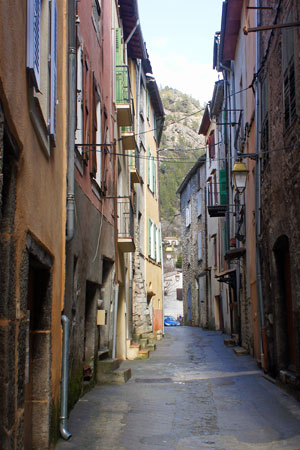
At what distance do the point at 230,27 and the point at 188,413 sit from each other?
13.0m

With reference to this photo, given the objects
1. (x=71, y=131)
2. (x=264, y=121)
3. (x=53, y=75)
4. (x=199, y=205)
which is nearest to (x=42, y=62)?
(x=53, y=75)

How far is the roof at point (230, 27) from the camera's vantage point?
54.7 feet

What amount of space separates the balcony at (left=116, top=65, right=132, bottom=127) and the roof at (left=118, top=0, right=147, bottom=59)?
263 cm

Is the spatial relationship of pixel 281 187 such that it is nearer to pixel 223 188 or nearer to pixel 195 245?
pixel 223 188

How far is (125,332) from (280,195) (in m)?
6.64

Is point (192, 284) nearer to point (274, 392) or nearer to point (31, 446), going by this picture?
point (274, 392)

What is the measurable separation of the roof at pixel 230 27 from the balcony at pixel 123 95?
4477mm

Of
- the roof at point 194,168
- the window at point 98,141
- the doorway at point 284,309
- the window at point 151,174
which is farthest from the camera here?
the roof at point 194,168

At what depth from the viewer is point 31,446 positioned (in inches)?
216

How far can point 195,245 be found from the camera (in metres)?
34.4

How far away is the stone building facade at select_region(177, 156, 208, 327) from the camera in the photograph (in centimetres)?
3206

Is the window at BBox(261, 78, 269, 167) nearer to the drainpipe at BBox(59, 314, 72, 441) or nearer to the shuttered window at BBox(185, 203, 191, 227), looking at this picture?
the drainpipe at BBox(59, 314, 72, 441)

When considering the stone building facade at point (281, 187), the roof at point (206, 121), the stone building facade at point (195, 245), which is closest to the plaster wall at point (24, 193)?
the stone building facade at point (281, 187)

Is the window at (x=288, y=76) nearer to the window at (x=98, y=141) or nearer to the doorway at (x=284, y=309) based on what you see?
the doorway at (x=284, y=309)
